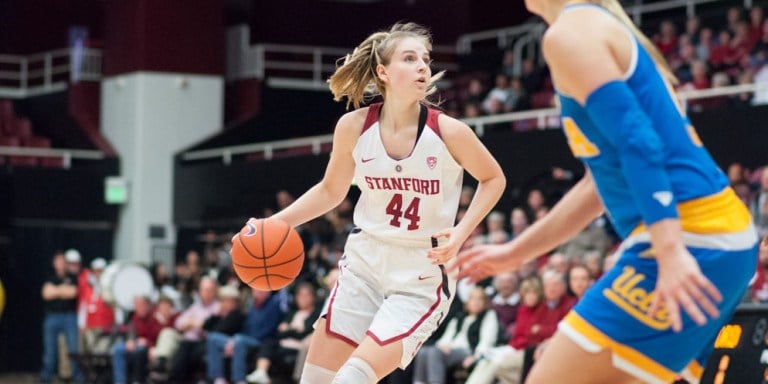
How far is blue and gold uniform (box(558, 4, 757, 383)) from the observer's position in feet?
11.2

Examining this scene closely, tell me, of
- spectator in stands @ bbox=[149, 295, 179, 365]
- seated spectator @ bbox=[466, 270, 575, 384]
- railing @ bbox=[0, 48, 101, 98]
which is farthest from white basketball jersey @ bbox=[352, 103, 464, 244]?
railing @ bbox=[0, 48, 101, 98]

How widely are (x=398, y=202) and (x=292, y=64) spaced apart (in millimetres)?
18944

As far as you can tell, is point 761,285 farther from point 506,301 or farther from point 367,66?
point 367,66

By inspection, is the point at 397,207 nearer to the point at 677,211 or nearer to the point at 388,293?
the point at 388,293

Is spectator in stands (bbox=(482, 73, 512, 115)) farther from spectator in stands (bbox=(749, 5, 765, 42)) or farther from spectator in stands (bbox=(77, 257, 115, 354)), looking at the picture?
spectator in stands (bbox=(77, 257, 115, 354))

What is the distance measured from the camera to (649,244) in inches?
136

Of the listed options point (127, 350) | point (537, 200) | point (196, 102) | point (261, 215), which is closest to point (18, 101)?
point (196, 102)

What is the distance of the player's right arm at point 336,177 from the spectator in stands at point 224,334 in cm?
936

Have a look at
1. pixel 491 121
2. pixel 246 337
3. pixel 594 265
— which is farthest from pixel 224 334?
pixel 594 265

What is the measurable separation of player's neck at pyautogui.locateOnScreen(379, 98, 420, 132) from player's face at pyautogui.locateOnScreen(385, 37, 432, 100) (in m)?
0.05

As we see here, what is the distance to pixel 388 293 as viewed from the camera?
5801mm

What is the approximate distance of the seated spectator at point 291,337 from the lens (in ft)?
46.0

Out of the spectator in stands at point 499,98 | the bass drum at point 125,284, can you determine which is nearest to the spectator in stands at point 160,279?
the bass drum at point 125,284

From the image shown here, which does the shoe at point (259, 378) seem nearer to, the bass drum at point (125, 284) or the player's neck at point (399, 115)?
the bass drum at point (125, 284)
